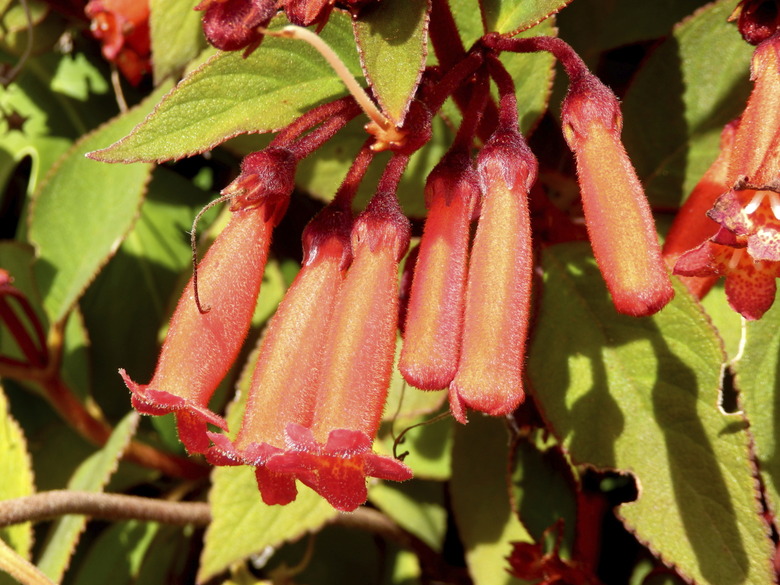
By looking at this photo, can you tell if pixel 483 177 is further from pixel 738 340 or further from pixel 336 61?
pixel 738 340

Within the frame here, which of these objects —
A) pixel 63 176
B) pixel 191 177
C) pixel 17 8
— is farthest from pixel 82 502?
pixel 17 8

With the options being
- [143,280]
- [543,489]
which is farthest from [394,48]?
[143,280]

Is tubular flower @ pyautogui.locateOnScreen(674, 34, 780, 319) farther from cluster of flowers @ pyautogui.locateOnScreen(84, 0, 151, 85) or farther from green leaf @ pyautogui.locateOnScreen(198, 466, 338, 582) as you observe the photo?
cluster of flowers @ pyautogui.locateOnScreen(84, 0, 151, 85)

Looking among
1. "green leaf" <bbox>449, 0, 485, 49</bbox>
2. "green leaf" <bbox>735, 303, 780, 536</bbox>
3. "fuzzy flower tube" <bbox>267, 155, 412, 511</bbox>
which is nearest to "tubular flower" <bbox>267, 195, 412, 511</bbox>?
"fuzzy flower tube" <bbox>267, 155, 412, 511</bbox>

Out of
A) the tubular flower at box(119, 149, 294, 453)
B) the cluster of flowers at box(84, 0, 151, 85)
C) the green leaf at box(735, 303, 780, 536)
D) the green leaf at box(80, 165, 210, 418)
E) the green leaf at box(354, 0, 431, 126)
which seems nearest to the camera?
the green leaf at box(354, 0, 431, 126)

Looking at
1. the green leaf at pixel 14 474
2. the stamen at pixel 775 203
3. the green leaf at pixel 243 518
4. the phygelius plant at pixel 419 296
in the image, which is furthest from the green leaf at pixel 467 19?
the green leaf at pixel 14 474

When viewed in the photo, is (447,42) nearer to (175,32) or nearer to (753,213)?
(753,213)

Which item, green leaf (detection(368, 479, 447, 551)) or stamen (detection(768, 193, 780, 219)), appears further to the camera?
green leaf (detection(368, 479, 447, 551))
